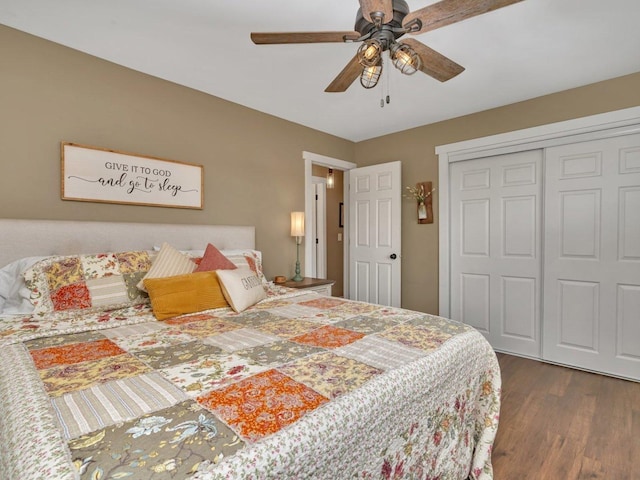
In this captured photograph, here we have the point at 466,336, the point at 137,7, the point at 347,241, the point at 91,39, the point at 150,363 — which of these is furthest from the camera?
the point at 347,241

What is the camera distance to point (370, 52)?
151 cm

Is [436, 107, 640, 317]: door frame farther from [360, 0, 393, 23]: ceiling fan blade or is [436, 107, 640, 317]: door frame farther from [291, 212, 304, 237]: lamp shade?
[360, 0, 393, 23]: ceiling fan blade

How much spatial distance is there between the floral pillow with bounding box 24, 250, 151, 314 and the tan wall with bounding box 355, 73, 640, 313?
284 cm

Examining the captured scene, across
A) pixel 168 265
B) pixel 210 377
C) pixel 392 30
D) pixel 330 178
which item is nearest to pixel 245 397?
pixel 210 377

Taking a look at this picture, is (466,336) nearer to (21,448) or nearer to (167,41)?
(21,448)

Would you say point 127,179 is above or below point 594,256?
above

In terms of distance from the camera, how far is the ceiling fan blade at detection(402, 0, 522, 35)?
1.37 m

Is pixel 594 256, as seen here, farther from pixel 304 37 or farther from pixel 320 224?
pixel 320 224

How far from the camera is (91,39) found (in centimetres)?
214

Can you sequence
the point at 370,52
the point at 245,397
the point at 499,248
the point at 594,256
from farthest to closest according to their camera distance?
the point at 499,248, the point at 594,256, the point at 370,52, the point at 245,397

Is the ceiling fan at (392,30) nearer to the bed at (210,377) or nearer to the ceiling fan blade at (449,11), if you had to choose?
the ceiling fan blade at (449,11)

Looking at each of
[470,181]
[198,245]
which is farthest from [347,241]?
[198,245]

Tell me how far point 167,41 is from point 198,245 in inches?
58.2

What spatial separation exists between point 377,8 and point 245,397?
1546 mm
